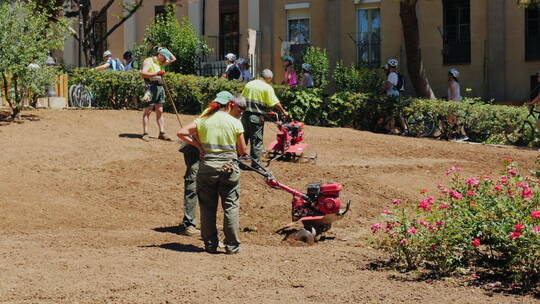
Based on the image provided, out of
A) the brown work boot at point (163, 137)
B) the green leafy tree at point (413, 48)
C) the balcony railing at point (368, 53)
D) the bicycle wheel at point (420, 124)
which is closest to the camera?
the brown work boot at point (163, 137)

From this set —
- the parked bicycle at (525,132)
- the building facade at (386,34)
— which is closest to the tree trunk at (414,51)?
the building facade at (386,34)

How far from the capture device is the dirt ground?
26.5 ft

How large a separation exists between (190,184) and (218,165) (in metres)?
1.46

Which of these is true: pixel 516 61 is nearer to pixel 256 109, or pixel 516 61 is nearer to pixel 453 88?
pixel 453 88

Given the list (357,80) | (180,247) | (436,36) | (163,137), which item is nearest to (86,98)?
(163,137)

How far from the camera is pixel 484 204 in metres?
8.99

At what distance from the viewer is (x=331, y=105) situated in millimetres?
21891

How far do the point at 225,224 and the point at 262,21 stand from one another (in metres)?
20.5

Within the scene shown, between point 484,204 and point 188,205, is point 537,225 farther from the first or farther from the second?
point 188,205

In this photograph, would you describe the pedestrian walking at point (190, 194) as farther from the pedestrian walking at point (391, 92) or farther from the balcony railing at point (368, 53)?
the balcony railing at point (368, 53)

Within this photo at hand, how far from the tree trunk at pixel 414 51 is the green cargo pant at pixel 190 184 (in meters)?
13.1

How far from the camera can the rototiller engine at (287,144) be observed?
16016 millimetres

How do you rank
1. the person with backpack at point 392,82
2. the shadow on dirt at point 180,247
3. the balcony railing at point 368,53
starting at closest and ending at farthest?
the shadow on dirt at point 180,247, the person with backpack at point 392,82, the balcony railing at point 368,53

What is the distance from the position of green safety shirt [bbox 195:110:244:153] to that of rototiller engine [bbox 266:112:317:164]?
596 cm
